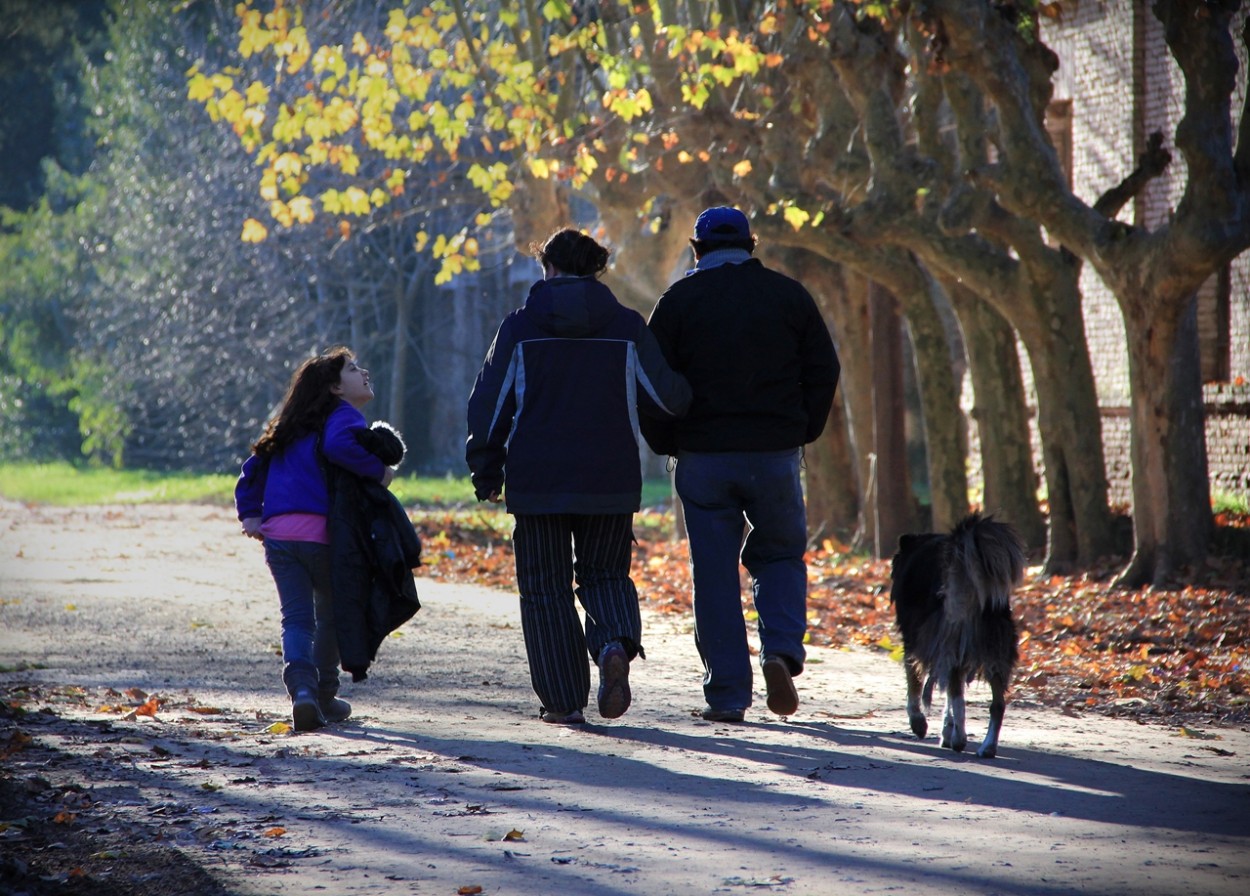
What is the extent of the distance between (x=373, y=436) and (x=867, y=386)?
9.68m

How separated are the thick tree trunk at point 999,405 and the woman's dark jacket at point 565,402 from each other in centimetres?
799

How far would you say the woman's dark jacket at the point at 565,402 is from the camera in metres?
7.05

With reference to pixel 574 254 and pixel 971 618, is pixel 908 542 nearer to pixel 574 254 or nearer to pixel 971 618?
pixel 971 618

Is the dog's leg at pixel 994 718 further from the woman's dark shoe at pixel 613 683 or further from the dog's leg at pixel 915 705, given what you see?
the woman's dark shoe at pixel 613 683

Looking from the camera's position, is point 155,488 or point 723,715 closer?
point 723,715

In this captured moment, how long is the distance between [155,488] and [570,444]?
85.0ft

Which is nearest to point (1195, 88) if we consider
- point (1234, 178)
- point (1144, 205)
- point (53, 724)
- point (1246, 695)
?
point (1234, 178)

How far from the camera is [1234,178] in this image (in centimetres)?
1124

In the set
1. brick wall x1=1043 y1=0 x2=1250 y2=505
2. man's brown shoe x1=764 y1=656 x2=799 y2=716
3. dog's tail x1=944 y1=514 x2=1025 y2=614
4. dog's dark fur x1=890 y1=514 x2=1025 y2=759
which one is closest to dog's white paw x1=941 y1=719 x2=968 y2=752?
dog's dark fur x1=890 y1=514 x2=1025 y2=759

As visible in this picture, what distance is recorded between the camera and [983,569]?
6531 mm

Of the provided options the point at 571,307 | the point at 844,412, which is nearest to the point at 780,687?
the point at 571,307

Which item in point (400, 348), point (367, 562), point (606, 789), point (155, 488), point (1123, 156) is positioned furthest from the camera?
point (400, 348)

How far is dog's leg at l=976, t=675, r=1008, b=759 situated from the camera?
6.54 m

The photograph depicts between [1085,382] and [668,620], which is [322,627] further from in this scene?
[1085,382]
